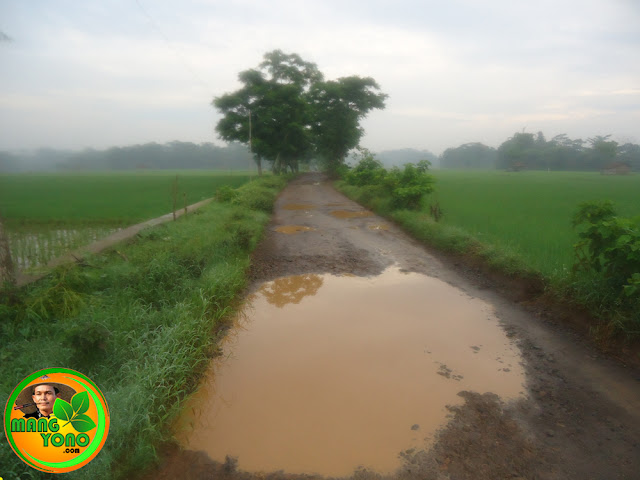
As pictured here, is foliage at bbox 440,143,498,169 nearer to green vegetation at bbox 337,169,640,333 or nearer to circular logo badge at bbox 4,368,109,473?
green vegetation at bbox 337,169,640,333

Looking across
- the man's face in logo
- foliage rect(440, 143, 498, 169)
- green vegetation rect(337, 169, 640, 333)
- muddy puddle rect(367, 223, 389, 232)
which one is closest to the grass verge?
green vegetation rect(337, 169, 640, 333)

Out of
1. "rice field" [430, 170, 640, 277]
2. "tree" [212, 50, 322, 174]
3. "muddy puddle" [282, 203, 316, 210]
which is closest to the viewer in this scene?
"rice field" [430, 170, 640, 277]

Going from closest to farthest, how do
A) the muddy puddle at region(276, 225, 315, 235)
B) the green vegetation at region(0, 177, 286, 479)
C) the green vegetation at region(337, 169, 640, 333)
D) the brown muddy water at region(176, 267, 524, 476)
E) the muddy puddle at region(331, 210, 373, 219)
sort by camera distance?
the green vegetation at region(0, 177, 286, 479) → the brown muddy water at region(176, 267, 524, 476) → the green vegetation at region(337, 169, 640, 333) → the muddy puddle at region(276, 225, 315, 235) → the muddy puddle at region(331, 210, 373, 219)

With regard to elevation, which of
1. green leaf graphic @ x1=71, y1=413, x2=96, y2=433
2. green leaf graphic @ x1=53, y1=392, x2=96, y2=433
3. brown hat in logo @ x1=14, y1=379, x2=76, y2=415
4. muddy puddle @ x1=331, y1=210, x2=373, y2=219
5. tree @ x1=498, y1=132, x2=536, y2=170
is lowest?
muddy puddle @ x1=331, y1=210, x2=373, y2=219

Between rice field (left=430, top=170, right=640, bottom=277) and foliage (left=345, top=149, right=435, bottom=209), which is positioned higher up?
foliage (left=345, top=149, right=435, bottom=209)

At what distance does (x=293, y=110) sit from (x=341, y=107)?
3.72m

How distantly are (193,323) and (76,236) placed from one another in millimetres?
5462

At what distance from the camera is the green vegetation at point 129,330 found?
254 centimetres

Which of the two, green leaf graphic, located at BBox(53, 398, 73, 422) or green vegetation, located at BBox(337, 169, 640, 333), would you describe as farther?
green vegetation, located at BBox(337, 169, 640, 333)

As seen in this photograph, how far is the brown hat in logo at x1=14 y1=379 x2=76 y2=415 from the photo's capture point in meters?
1.67

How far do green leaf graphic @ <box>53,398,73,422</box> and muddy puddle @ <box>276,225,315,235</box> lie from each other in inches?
308

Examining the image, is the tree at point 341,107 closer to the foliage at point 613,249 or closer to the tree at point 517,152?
the foliage at point 613,249

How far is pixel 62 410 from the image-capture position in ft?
5.60

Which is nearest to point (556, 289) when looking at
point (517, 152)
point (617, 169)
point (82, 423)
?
point (82, 423)
